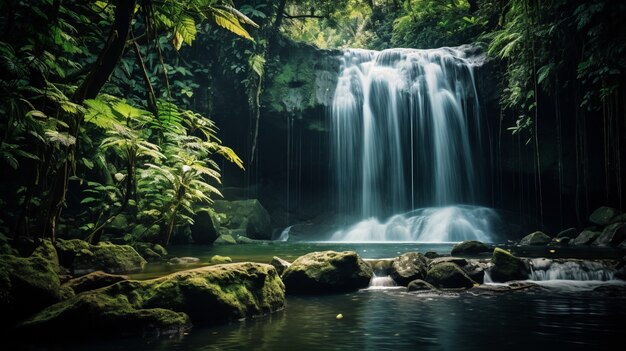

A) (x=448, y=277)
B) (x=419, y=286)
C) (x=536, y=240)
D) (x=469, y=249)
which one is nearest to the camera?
(x=419, y=286)

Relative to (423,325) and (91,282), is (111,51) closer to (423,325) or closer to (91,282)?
(91,282)

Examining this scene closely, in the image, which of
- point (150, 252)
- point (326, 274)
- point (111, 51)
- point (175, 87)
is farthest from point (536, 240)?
point (175, 87)

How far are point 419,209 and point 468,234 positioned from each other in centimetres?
283

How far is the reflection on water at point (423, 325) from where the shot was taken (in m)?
3.55

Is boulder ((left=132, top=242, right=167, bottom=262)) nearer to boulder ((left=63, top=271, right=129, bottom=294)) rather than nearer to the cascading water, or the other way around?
boulder ((left=63, top=271, right=129, bottom=294))

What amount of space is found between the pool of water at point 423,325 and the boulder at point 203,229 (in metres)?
6.63

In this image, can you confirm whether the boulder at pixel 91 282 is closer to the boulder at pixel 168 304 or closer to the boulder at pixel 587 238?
the boulder at pixel 168 304

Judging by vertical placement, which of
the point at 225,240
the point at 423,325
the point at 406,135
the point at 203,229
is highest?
the point at 406,135

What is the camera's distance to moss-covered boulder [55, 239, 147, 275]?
593 centimetres

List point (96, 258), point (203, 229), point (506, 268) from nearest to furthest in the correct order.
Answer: point (96, 258), point (506, 268), point (203, 229)

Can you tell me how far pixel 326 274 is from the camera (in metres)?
5.88

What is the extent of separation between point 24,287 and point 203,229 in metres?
7.90

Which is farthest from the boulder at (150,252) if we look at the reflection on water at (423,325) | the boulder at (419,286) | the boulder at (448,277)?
the boulder at (448,277)

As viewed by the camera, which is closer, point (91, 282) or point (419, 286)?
point (91, 282)
